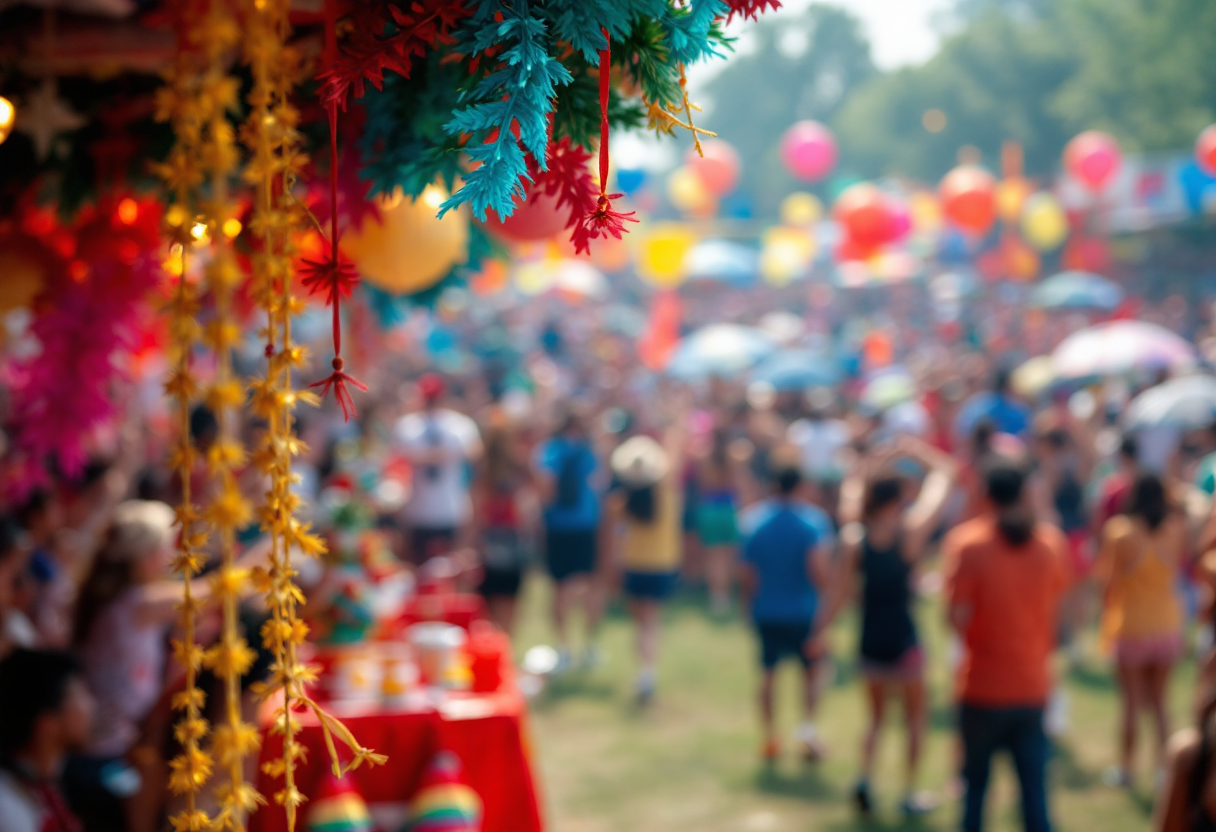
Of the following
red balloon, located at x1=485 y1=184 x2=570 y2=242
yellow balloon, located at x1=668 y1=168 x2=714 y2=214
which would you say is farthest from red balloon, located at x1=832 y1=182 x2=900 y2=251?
red balloon, located at x1=485 y1=184 x2=570 y2=242

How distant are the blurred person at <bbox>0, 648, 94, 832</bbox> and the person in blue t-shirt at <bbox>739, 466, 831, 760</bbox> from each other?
347cm

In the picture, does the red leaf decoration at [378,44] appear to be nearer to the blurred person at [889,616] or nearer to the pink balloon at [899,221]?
the blurred person at [889,616]

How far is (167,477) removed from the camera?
4852 millimetres

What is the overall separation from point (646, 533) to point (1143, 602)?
116 inches

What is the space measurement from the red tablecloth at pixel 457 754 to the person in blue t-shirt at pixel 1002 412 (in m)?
4.68

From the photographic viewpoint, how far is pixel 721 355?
1116 centimetres

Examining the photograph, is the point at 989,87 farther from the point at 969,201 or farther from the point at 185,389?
the point at 185,389

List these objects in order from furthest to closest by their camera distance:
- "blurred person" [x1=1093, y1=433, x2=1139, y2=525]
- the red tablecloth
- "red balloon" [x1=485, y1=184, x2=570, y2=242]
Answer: "blurred person" [x1=1093, y1=433, x2=1139, y2=525] → the red tablecloth → "red balloon" [x1=485, y1=184, x2=570, y2=242]

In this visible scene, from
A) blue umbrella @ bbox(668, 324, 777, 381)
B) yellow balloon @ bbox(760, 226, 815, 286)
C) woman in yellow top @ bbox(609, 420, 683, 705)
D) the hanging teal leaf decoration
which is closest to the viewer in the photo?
the hanging teal leaf decoration

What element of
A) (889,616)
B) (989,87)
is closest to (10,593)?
(889,616)

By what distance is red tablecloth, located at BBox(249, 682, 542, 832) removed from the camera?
10.1 feet

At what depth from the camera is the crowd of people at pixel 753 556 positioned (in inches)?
125

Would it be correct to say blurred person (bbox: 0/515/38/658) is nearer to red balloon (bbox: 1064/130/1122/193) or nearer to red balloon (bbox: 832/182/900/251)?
red balloon (bbox: 832/182/900/251)

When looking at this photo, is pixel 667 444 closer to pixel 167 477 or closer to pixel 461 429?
pixel 461 429
